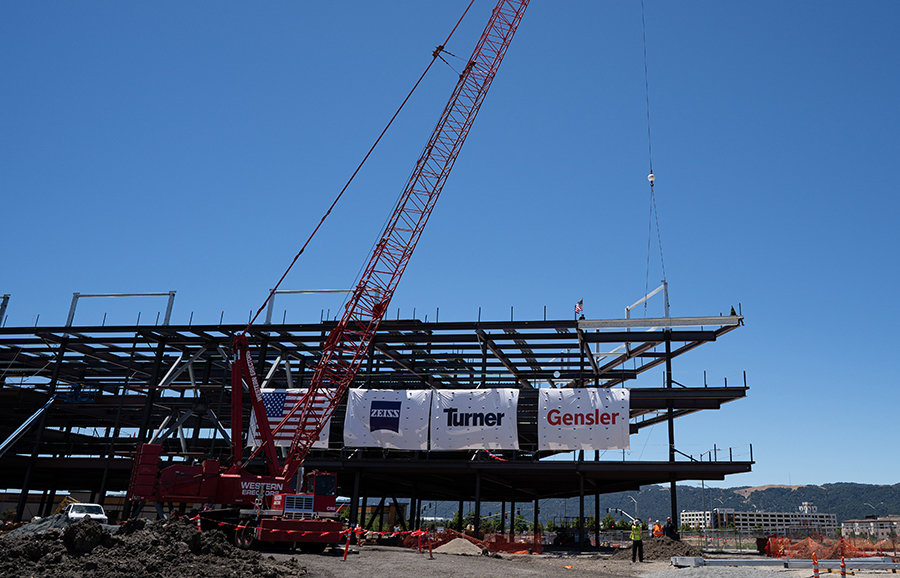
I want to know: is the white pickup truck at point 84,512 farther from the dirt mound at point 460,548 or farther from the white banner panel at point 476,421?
the white banner panel at point 476,421

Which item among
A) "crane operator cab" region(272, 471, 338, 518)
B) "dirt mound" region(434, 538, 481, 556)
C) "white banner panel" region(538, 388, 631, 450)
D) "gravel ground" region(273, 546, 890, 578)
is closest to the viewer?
"gravel ground" region(273, 546, 890, 578)

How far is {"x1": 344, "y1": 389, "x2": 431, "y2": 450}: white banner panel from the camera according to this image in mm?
42281

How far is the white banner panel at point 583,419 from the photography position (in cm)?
3962

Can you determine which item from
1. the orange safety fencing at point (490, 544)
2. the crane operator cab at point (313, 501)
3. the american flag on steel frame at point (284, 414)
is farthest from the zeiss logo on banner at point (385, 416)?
the crane operator cab at point (313, 501)

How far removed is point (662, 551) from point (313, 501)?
17280 millimetres

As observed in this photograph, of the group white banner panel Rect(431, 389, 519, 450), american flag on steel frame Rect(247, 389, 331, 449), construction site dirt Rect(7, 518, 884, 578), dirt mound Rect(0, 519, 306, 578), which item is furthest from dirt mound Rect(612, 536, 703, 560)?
american flag on steel frame Rect(247, 389, 331, 449)

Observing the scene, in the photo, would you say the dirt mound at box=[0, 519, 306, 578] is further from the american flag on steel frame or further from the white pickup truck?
the american flag on steel frame

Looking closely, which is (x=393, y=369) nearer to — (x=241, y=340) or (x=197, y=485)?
(x=241, y=340)

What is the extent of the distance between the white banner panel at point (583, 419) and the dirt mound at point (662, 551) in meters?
6.12

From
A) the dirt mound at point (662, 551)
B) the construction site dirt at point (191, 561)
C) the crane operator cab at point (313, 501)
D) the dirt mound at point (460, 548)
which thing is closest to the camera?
the construction site dirt at point (191, 561)

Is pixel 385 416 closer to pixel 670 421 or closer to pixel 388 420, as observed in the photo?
pixel 388 420

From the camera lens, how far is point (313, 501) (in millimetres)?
29797

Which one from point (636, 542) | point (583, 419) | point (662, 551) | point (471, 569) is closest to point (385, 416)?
point (583, 419)

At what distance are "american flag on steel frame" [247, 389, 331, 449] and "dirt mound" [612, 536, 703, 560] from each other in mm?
19488
